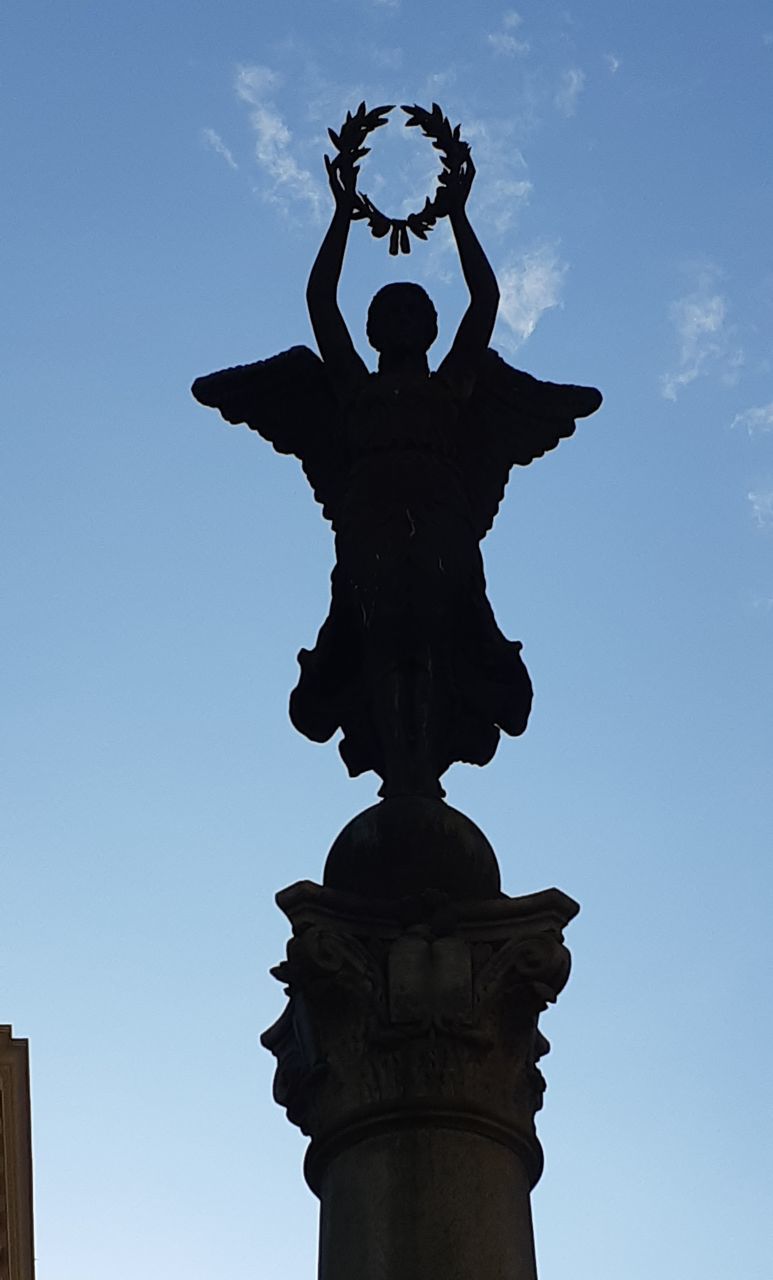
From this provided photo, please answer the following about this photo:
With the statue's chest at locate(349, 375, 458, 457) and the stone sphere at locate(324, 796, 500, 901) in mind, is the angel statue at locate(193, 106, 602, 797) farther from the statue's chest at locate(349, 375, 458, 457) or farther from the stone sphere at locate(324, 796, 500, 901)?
the stone sphere at locate(324, 796, 500, 901)

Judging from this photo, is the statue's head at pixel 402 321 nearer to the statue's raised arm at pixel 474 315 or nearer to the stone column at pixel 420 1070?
the statue's raised arm at pixel 474 315

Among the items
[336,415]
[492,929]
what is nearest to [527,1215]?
[492,929]

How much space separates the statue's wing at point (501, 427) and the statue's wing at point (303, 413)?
0.72 m

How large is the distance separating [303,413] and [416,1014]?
173 inches

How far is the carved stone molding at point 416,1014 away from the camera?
25.9ft

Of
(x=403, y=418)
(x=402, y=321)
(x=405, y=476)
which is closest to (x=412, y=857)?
(x=405, y=476)

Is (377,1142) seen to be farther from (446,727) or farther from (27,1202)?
(27,1202)

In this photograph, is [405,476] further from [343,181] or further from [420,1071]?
[420,1071]

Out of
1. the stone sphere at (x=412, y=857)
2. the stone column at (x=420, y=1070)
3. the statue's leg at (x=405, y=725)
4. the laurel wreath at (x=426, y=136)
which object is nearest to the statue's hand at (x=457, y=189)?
the laurel wreath at (x=426, y=136)

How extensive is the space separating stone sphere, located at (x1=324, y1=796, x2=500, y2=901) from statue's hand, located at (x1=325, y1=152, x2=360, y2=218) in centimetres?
382

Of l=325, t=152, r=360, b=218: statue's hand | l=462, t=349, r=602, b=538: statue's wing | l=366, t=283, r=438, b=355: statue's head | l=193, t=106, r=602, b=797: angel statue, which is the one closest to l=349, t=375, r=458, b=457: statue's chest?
l=193, t=106, r=602, b=797: angel statue

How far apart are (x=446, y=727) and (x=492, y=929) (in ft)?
6.43

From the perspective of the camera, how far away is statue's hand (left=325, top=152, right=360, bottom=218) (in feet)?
37.3

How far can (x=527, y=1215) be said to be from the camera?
25.7 ft
